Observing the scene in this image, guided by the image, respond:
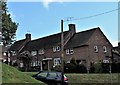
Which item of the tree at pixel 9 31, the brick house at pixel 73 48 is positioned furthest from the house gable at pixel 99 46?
the tree at pixel 9 31

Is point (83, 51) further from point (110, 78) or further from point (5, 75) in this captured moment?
point (5, 75)

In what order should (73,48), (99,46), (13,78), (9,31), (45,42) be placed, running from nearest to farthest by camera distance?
(13,78)
(9,31)
(99,46)
(73,48)
(45,42)

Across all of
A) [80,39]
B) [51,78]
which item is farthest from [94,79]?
[80,39]

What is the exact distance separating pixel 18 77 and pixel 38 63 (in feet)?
189

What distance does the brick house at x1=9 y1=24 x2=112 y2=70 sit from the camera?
63213 millimetres

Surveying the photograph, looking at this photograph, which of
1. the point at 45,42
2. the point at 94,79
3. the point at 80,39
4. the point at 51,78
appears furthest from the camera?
the point at 45,42

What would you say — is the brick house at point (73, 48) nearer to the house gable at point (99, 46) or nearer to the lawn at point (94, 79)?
the house gable at point (99, 46)

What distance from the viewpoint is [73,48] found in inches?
2603

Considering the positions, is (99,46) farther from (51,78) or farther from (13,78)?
(13,78)

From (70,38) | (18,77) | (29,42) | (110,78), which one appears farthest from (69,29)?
(18,77)

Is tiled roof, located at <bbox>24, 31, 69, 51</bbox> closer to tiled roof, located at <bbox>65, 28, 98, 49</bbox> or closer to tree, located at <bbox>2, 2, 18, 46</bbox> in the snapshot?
tiled roof, located at <bbox>65, 28, 98, 49</bbox>

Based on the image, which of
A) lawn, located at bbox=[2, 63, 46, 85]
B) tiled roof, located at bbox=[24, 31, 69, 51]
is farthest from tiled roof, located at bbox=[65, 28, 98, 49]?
lawn, located at bbox=[2, 63, 46, 85]

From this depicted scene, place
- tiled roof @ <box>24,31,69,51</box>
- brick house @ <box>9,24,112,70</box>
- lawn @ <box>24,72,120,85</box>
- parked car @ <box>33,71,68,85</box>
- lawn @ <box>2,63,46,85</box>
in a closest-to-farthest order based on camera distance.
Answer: lawn @ <box>2,63,46,85</box>, parked car @ <box>33,71,68,85</box>, lawn @ <box>24,72,120,85</box>, brick house @ <box>9,24,112,70</box>, tiled roof @ <box>24,31,69,51</box>

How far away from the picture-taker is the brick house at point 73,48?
6321cm
